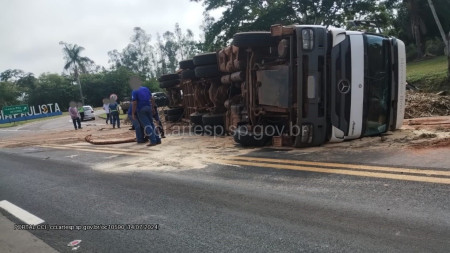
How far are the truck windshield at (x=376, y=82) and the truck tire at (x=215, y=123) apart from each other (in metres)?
4.07

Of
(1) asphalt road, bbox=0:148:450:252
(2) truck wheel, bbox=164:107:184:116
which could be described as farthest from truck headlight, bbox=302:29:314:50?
(2) truck wheel, bbox=164:107:184:116

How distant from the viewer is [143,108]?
9453 millimetres

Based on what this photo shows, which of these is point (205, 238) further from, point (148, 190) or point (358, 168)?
point (358, 168)

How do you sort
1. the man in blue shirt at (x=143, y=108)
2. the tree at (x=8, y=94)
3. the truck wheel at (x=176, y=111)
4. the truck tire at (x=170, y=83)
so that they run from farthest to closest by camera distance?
the tree at (x=8, y=94) → the truck wheel at (x=176, y=111) → the truck tire at (x=170, y=83) → the man in blue shirt at (x=143, y=108)

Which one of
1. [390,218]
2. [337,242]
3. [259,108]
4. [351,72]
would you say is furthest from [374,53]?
[337,242]

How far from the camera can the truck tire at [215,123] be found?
32.0 feet

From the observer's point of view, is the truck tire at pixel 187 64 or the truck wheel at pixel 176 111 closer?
the truck tire at pixel 187 64

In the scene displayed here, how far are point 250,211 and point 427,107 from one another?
359 inches

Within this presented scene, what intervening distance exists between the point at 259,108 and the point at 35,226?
4.52 m

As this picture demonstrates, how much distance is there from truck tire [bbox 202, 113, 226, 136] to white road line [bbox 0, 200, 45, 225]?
219 inches

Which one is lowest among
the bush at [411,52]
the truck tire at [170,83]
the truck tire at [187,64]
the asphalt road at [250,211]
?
the asphalt road at [250,211]

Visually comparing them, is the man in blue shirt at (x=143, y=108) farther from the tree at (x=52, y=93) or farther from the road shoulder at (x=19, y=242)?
the tree at (x=52, y=93)

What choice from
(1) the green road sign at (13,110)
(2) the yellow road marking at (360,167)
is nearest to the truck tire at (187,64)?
(2) the yellow road marking at (360,167)

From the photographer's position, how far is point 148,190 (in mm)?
4738
